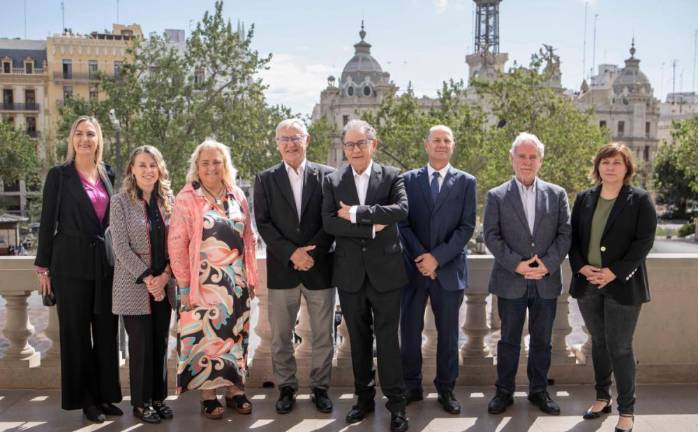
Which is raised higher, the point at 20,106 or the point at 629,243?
the point at 20,106

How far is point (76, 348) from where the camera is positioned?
461cm

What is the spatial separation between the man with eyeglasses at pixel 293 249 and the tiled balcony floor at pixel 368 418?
0.68ft

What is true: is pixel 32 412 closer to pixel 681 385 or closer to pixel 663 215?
pixel 681 385

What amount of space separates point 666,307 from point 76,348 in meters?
4.59

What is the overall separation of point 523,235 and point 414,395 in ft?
4.74

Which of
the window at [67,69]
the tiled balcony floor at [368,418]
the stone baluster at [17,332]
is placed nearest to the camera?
the tiled balcony floor at [368,418]

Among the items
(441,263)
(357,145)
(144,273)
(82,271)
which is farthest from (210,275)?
(441,263)

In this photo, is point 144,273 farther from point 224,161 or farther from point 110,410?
point 110,410

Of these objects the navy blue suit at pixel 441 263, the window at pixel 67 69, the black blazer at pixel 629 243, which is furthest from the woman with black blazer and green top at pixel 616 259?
the window at pixel 67 69

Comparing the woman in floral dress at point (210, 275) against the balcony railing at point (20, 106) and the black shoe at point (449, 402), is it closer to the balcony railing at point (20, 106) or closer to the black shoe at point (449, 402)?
the black shoe at point (449, 402)

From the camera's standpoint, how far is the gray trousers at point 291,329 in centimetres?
481

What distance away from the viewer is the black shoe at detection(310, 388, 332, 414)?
477cm

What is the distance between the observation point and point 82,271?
453 centimetres

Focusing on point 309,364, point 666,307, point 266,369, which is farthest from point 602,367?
point 266,369
